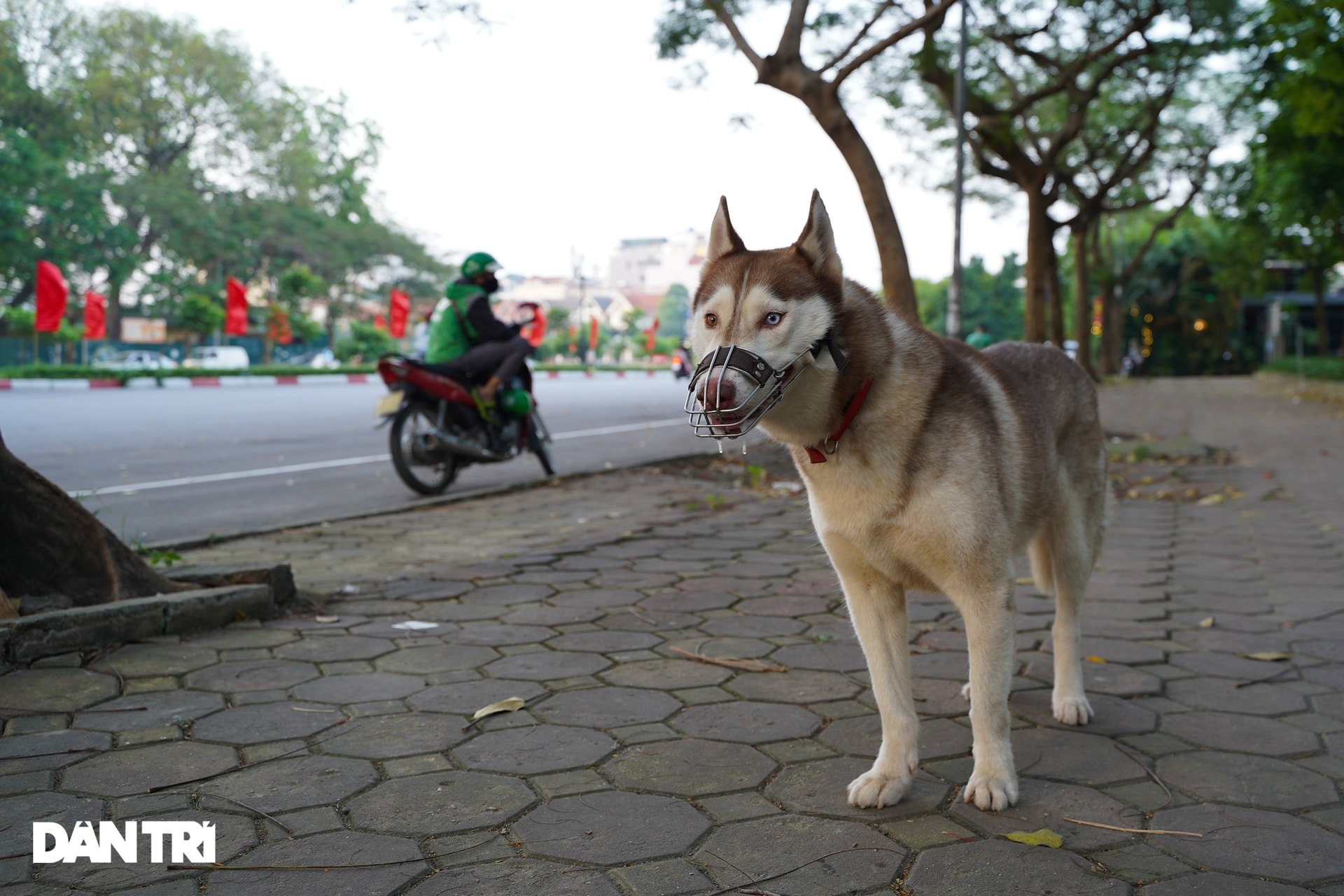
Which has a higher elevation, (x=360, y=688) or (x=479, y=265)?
(x=479, y=265)

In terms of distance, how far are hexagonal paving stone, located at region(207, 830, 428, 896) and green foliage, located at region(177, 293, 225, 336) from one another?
4340 cm

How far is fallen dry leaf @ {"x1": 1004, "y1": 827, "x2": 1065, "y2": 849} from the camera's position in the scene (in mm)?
2586

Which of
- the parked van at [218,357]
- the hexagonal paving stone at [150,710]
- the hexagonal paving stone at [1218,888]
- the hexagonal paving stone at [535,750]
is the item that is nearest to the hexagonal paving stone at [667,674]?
the hexagonal paving stone at [535,750]

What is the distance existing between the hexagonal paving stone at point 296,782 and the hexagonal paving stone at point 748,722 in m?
1.00

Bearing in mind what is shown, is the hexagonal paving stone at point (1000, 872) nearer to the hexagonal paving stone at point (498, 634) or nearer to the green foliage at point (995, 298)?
the hexagonal paving stone at point (498, 634)

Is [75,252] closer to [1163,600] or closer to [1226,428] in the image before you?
[1226,428]

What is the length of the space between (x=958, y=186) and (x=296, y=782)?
722 inches

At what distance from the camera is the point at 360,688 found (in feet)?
12.2

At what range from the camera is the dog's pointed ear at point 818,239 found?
2.62 m

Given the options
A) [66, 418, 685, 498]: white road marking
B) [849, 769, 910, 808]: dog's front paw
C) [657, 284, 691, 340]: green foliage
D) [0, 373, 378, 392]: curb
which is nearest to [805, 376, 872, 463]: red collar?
[849, 769, 910, 808]: dog's front paw

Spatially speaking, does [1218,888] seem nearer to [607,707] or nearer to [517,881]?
[517,881]

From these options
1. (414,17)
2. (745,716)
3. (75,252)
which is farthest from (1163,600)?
(75,252)

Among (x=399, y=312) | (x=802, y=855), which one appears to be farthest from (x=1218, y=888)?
(x=399, y=312)

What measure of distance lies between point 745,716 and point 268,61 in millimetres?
52867
